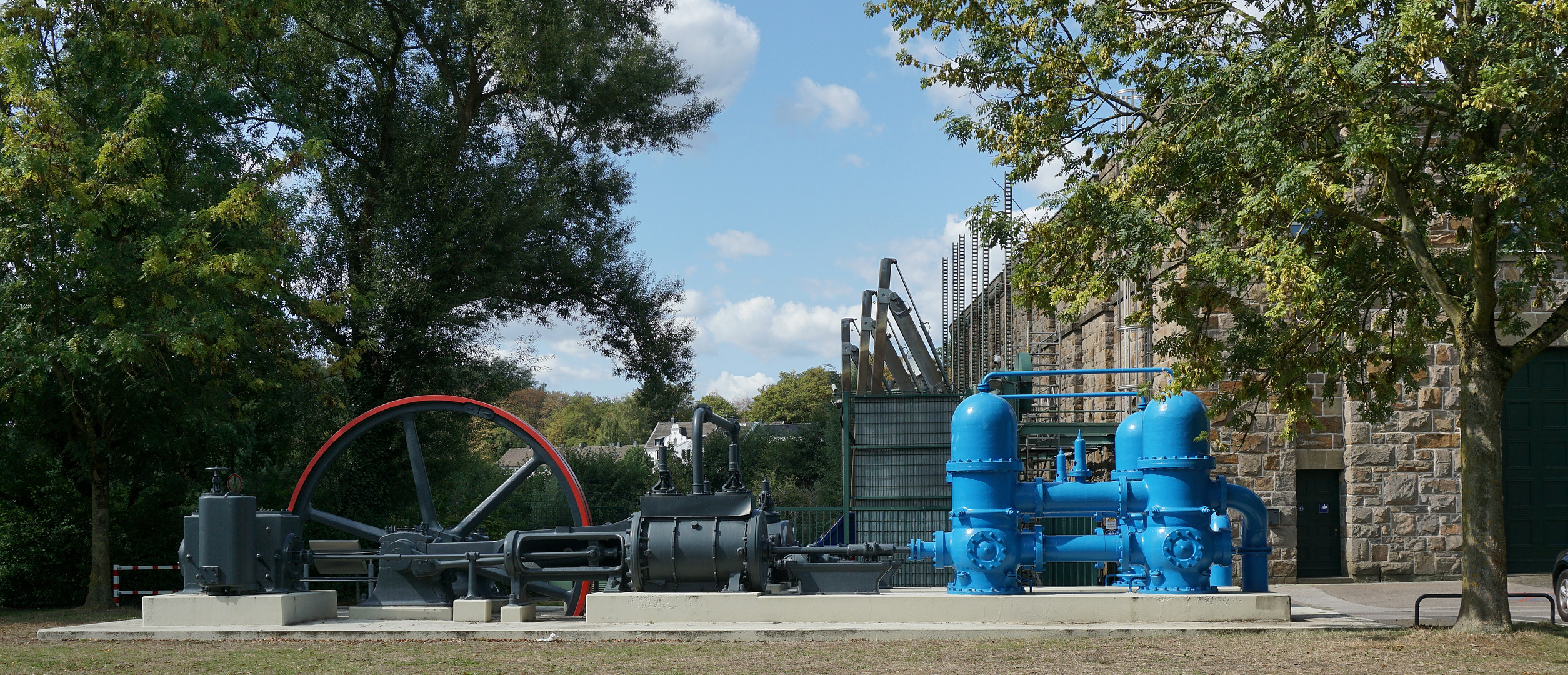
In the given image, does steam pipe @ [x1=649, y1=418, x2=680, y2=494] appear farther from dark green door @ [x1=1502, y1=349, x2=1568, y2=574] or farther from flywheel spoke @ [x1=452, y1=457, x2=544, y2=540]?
dark green door @ [x1=1502, y1=349, x2=1568, y2=574]

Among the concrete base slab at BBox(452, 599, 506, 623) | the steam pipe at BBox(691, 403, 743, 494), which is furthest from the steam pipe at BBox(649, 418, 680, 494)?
the concrete base slab at BBox(452, 599, 506, 623)

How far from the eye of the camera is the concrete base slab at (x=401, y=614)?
44.1 ft

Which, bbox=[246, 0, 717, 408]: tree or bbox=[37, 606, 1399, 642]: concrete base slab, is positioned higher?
bbox=[246, 0, 717, 408]: tree

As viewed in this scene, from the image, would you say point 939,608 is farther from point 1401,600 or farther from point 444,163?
point 444,163

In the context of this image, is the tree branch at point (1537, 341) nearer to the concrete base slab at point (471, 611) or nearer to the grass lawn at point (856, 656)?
the grass lawn at point (856, 656)

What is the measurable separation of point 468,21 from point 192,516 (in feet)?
38.9

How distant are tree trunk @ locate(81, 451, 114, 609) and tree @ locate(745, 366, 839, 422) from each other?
65.1 metres

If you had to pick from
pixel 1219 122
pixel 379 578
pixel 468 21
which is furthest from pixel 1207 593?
pixel 468 21

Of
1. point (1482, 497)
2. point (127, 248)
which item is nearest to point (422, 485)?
point (127, 248)

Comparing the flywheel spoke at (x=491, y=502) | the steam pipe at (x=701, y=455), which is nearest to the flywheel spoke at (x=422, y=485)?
the flywheel spoke at (x=491, y=502)

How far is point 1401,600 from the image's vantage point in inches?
587

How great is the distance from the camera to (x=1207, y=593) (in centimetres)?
1217

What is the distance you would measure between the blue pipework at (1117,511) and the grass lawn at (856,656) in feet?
4.38

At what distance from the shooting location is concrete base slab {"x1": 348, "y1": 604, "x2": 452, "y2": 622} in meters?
13.4
